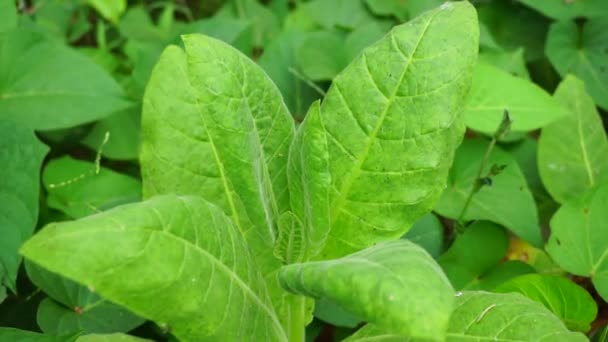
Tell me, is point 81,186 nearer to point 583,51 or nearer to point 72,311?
point 72,311

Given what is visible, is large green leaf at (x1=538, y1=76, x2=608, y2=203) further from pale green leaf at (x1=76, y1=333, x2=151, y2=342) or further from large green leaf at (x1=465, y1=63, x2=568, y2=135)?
pale green leaf at (x1=76, y1=333, x2=151, y2=342)

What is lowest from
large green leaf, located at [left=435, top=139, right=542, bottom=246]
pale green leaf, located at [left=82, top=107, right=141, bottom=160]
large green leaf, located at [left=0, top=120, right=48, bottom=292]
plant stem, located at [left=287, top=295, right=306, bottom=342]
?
large green leaf, located at [left=435, top=139, right=542, bottom=246]

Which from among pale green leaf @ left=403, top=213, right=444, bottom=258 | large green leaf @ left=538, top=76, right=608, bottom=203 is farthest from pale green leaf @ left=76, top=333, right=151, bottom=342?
large green leaf @ left=538, top=76, right=608, bottom=203

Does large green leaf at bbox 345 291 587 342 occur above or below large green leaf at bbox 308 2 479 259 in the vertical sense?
below

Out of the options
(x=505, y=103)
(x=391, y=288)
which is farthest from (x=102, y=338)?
(x=505, y=103)

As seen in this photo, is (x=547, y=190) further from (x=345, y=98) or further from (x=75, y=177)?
(x=75, y=177)
